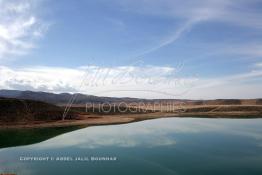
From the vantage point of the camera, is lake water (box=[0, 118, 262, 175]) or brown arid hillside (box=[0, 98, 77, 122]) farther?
brown arid hillside (box=[0, 98, 77, 122])

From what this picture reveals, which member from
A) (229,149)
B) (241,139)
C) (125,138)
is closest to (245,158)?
(229,149)

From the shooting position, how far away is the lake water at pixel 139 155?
22.3 m

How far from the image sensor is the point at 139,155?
2725 cm

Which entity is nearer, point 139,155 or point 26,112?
point 139,155

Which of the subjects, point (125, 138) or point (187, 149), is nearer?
point (187, 149)

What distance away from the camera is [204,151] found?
2930 cm

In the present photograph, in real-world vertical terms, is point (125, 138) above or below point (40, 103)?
below

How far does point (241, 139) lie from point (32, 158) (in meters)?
25.9

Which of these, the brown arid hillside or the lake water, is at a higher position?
the brown arid hillside

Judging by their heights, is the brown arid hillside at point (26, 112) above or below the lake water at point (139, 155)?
above

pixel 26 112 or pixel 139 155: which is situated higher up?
pixel 26 112

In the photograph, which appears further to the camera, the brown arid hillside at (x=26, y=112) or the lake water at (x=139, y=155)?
the brown arid hillside at (x=26, y=112)

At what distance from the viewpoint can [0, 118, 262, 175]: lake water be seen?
22.3m

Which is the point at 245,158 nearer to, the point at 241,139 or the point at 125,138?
the point at 241,139
